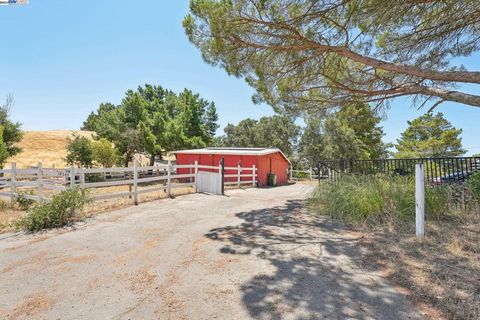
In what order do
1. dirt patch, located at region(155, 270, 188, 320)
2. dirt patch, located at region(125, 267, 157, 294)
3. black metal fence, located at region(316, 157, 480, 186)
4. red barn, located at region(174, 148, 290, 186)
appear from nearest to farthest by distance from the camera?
dirt patch, located at region(155, 270, 188, 320), dirt patch, located at region(125, 267, 157, 294), black metal fence, located at region(316, 157, 480, 186), red barn, located at region(174, 148, 290, 186)

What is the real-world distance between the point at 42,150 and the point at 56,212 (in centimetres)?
4820

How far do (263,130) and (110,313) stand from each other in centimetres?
3213

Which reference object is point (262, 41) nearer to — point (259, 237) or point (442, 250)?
point (259, 237)

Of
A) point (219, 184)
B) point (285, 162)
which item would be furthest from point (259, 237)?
point (285, 162)

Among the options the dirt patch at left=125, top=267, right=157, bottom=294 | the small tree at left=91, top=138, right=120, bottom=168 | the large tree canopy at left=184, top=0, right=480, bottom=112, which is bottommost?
the dirt patch at left=125, top=267, right=157, bottom=294

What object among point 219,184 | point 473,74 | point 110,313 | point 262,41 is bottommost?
point 110,313

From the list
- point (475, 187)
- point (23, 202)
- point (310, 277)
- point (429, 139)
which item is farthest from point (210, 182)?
point (429, 139)

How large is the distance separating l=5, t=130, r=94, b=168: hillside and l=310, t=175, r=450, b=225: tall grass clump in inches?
1384

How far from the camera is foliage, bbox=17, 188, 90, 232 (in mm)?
5328

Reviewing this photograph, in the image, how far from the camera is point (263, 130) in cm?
3394

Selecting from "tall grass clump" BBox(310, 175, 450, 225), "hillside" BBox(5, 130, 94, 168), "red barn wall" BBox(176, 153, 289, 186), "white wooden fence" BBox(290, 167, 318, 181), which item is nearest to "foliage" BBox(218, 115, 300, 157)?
"white wooden fence" BBox(290, 167, 318, 181)

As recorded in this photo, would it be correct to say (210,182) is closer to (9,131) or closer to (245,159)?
(245,159)

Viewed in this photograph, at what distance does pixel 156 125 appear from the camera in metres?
22.5

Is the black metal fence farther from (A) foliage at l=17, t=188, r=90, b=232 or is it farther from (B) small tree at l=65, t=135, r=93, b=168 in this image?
(B) small tree at l=65, t=135, r=93, b=168
